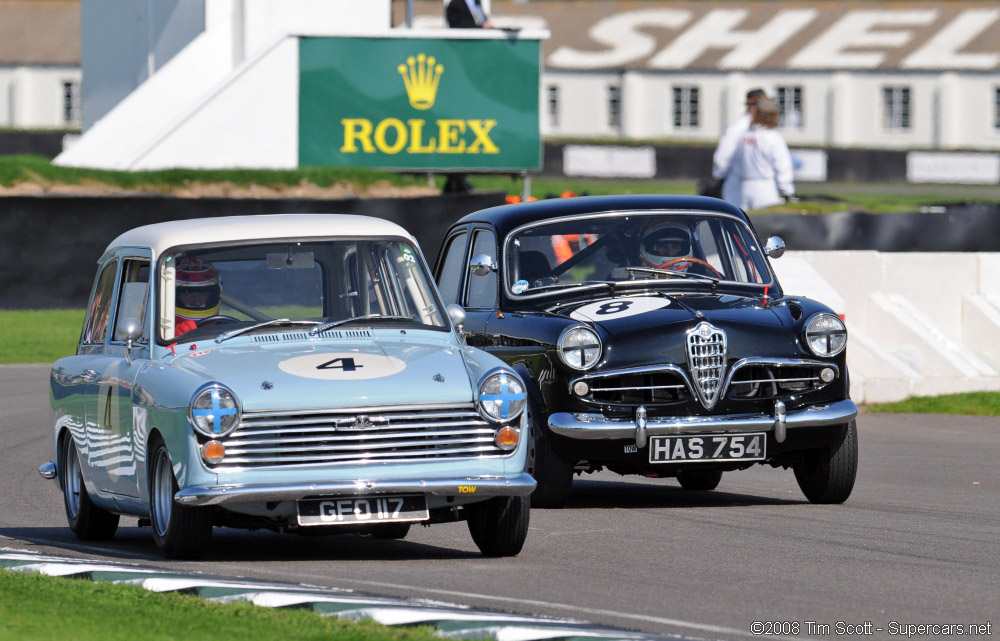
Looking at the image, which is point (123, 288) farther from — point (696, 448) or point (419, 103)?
point (419, 103)

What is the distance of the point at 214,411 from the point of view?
278 inches

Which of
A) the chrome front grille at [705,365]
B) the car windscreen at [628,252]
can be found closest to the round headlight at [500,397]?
the chrome front grille at [705,365]

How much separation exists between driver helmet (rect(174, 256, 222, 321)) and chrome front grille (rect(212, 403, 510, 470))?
112cm

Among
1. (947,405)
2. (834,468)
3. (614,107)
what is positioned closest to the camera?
(834,468)

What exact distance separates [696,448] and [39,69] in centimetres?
7192

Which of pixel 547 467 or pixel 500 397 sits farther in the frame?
pixel 547 467

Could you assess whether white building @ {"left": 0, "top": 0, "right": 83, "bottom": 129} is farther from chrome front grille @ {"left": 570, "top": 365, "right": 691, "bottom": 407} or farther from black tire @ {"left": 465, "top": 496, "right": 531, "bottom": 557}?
black tire @ {"left": 465, "top": 496, "right": 531, "bottom": 557}

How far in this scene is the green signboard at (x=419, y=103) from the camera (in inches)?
949

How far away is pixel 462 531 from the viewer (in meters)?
8.69

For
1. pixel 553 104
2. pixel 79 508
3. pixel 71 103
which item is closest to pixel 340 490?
pixel 79 508

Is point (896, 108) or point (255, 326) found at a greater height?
point (896, 108)

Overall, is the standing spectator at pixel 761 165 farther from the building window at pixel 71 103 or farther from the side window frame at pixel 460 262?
the building window at pixel 71 103

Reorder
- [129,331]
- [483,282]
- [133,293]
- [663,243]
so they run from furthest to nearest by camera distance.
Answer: [483,282], [663,243], [133,293], [129,331]

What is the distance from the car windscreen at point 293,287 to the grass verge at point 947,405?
24.2 feet
